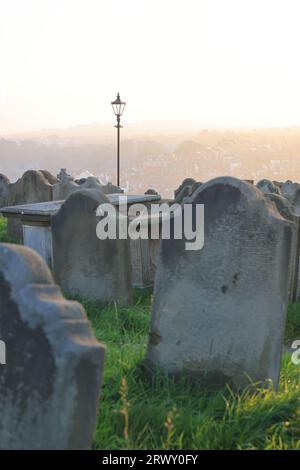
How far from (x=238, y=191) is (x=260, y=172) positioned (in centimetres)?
6346

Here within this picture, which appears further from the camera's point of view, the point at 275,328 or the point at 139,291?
the point at 139,291

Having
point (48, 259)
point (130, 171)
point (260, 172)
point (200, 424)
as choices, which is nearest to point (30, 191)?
point (48, 259)

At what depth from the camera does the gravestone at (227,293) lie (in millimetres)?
3717

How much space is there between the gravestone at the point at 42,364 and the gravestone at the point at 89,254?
10.4 ft

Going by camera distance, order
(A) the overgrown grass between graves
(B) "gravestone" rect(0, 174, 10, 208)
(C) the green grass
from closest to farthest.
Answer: (C) the green grass, (A) the overgrown grass between graves, (B) "gravestone" rect(0, 174, 10, 208)

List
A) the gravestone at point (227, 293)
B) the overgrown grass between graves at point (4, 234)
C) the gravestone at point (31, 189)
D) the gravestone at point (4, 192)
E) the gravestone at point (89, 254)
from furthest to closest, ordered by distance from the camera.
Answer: the gravestone at point (4, 192)
the gravestone at point (31, 189)
the overgrown grass between graves at point (4, 234)
the gravestone at point (89, 254)
the gravestone at point (227, 293)

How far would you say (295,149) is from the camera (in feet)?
221

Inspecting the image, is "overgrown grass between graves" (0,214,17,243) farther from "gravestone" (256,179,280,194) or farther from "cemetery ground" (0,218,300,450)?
"cemetery ground" (0,218,300,450)

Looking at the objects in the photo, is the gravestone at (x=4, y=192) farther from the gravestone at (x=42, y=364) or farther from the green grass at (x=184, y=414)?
the gravestone at (x=42, y=364)

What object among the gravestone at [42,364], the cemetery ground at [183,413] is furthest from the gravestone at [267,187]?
the gravestone at [42,364]

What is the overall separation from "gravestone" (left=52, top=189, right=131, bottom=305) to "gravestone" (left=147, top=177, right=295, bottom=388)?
1.73 metres

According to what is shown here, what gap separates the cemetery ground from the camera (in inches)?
117

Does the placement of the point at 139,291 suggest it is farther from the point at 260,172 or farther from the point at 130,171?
the point at 130,171

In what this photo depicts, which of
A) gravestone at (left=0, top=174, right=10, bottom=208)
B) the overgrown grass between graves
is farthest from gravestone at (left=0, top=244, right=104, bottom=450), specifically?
gravestone at (left=0, top=174, right=10, bottom=208)
